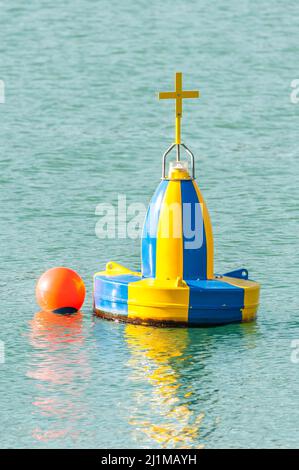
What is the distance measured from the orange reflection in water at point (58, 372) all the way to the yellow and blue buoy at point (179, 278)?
776 millimetres

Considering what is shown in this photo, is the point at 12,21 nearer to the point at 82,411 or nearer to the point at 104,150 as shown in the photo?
the point at 104,150

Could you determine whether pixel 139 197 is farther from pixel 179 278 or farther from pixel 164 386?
pixel 164 386

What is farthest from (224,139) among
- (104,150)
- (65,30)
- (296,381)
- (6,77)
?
(296,381)

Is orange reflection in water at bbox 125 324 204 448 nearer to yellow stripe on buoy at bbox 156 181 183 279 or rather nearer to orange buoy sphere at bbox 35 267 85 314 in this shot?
yellow stripe on buoy at bbox 156 181 183 279

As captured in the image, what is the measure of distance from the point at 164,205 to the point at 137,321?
1.33 m

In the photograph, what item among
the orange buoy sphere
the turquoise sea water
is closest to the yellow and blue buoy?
the turquoise sea water

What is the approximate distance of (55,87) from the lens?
1300 inches

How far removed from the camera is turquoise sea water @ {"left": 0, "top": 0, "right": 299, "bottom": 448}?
12859mm

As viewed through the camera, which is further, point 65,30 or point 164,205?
point 65,30

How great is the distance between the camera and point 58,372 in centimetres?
1407

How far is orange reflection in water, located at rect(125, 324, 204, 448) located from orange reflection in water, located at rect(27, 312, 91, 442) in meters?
0.55

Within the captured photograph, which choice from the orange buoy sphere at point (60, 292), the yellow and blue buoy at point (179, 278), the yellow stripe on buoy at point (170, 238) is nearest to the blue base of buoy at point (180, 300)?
the yellow and blue buoy at point (179, 278)

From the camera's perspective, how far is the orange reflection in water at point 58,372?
1239 cm
